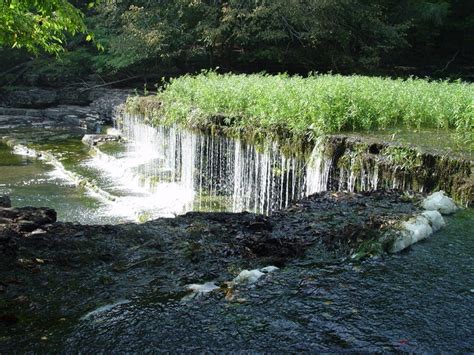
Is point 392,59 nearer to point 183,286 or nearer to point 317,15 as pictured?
point 317,15

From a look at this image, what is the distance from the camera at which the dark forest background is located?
66.6 feet

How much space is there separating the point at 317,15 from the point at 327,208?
15.1 m

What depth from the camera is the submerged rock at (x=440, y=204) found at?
19.9 ft

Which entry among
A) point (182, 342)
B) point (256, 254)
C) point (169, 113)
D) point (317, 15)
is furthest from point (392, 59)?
point (182, 342)

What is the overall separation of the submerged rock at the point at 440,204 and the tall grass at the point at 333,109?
6.17 ft

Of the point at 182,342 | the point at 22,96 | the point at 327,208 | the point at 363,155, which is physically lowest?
the point at 182,342

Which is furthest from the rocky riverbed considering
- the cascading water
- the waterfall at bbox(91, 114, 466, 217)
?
the cascading water

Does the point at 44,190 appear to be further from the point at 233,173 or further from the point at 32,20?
the point at 32,20

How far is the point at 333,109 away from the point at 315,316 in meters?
5.58

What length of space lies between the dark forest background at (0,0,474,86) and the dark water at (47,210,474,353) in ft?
52.8

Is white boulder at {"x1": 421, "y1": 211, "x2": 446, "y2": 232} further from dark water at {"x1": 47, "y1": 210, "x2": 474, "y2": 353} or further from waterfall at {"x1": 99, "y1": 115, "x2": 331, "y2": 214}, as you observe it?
waterfall at {"x1": 99, "y1": 115, "x2": 331, "y2": 214}

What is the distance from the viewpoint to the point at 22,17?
709 cm

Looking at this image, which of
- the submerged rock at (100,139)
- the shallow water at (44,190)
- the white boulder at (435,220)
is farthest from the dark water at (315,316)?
the submerged rock at (100,139)

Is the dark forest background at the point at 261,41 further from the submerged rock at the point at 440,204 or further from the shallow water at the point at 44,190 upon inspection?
the submerged rock at the point at 440,204
